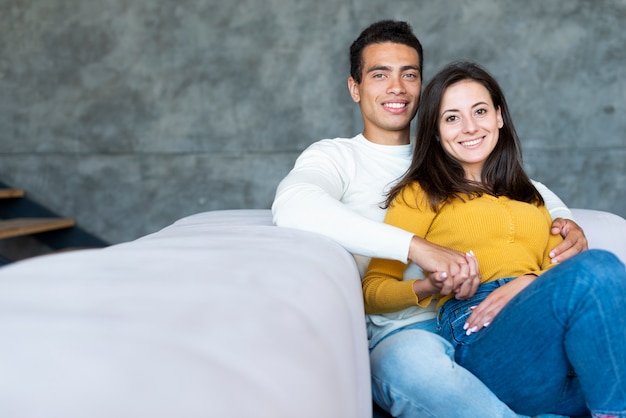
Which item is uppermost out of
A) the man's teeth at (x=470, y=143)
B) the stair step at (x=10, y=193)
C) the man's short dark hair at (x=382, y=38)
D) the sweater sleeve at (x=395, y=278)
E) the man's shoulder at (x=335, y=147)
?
the man's short dark hair at (x=382, y=38)

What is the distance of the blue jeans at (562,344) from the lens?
3.44 feet

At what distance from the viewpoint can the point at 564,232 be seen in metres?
1.51

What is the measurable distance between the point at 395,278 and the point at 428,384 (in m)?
0.36

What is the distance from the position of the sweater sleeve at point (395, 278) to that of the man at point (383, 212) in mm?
65

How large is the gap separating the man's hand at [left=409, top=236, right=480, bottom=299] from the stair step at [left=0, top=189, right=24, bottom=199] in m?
2.96

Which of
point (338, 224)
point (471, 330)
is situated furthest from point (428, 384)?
point (338, 224)

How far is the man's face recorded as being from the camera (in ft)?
5.90

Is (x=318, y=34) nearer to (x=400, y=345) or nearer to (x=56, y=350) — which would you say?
(x=400, y=345)

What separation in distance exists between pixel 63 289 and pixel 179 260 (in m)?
0.20

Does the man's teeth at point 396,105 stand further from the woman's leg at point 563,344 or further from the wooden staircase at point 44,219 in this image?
the wooden staircase at point 44,219

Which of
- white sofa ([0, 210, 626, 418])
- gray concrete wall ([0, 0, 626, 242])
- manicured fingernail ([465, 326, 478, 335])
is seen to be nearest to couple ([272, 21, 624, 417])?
manicured fingernail ([465, 326, 478, 335])

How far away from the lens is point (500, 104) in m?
1.66

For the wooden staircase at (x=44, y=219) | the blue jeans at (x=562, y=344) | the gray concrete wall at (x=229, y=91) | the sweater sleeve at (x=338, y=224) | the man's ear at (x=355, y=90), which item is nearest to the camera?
the blue jeans at (x=562, y=344)

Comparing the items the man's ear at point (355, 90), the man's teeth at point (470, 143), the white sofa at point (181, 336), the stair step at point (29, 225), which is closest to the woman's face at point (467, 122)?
the man's teeth at point (470, 143)
